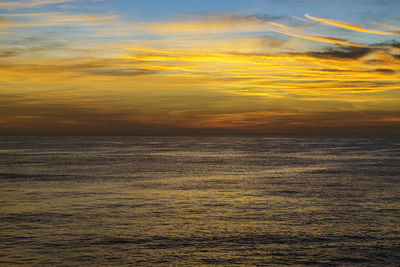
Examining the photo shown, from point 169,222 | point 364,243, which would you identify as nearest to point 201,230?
point 169,222

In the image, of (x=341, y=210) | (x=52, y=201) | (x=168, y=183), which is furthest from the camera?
(x=168, y=183)

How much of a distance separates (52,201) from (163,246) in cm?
1552

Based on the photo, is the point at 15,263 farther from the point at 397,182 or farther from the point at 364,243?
the point at 397,182

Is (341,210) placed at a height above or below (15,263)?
below

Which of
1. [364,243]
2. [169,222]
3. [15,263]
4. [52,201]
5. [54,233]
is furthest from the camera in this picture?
[52,201]

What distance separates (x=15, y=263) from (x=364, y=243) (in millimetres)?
15604

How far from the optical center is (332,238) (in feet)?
72.0

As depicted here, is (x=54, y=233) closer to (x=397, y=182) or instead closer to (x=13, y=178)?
(x=13, y=178)

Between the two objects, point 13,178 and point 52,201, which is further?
point 13,178

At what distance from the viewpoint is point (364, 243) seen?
2111cm

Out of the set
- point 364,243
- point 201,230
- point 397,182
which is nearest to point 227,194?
point 201,230

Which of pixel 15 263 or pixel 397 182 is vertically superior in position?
pixel 15 263

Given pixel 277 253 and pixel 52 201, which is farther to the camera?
pixel 52 201

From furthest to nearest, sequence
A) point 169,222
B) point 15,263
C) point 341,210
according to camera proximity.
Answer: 1. point 341,210
2. point 169,222
3. point 15,263
